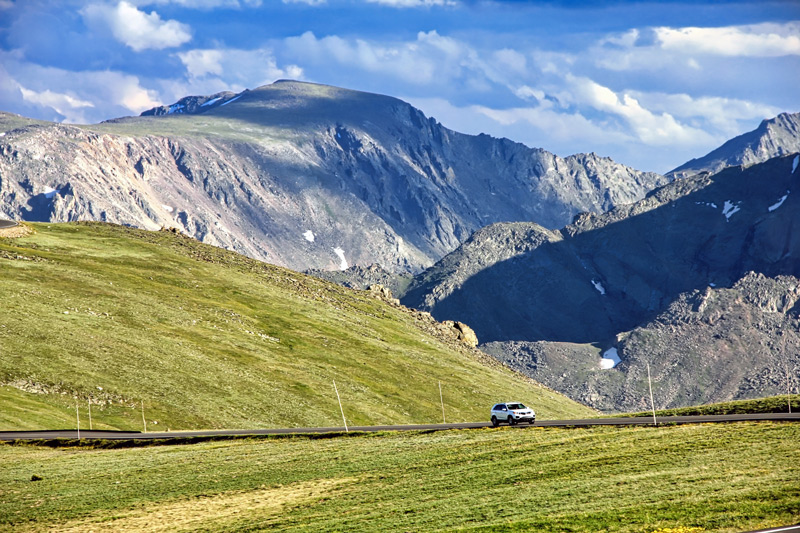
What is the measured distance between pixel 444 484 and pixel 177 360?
92.1 metres

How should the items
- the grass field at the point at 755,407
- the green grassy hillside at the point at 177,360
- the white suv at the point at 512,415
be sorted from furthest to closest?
the green grassy hillside at the point at 177,360, the white suv at the point at 512,415, the grass field at the point at 755,407

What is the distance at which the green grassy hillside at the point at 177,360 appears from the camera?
355ft

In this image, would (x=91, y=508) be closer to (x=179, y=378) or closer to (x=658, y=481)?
(x=658, y=481)

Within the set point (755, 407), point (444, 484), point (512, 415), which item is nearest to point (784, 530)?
point (444, 484)

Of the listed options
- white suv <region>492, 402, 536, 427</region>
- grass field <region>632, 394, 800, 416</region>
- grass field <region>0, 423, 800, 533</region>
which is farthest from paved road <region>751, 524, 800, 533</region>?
white suv <region>492, 402, 536, 427</region>

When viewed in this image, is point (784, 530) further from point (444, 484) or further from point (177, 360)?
point (177, 360)

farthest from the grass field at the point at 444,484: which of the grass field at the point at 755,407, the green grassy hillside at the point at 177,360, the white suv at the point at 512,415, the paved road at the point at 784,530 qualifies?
the green grassy hillside at the point at 177,360

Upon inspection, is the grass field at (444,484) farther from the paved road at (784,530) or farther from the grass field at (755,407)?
the grass field at (755,407)

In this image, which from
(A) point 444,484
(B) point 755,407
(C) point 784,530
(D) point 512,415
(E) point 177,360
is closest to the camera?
(C) point 784,530

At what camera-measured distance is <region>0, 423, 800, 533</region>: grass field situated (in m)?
36.2

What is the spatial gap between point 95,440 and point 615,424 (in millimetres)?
48959

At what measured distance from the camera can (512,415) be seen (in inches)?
3155

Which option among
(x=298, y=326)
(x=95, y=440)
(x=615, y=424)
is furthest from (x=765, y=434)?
(x=298, y=326)

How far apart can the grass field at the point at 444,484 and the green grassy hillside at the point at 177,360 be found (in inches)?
1393
